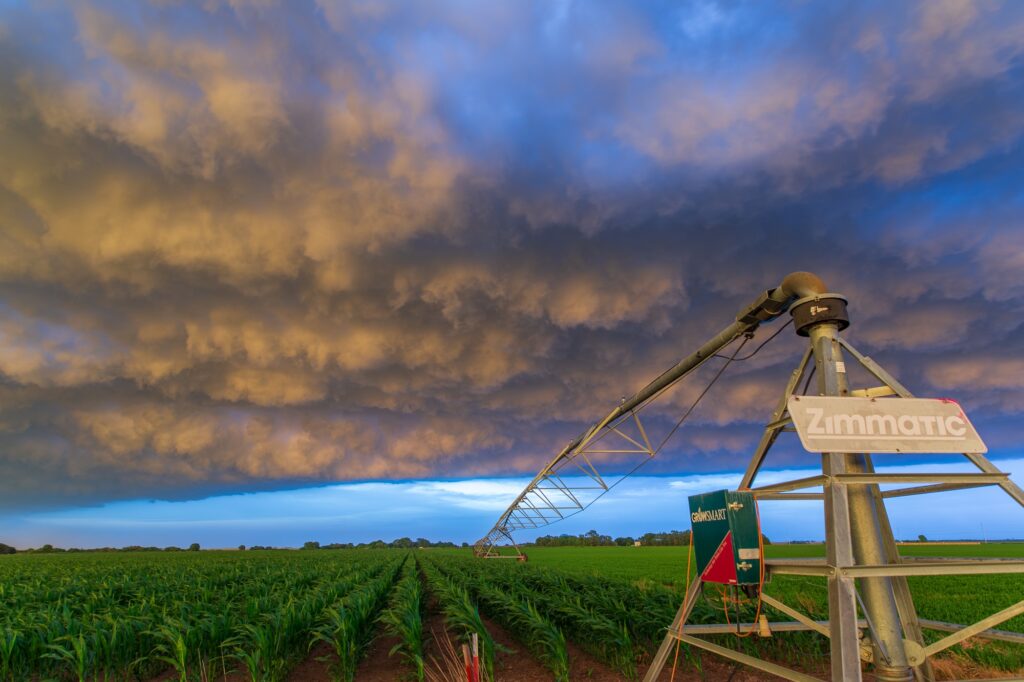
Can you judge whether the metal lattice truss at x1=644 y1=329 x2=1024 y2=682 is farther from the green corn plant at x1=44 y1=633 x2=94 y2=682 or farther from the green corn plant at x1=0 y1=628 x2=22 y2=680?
the green corn plant at x1=0 y1=628 x2=22 y2=680

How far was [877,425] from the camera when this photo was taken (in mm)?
5504

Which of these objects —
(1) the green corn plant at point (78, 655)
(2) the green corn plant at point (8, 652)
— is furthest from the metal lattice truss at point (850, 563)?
(2) the green corn plant at point (8, 652)

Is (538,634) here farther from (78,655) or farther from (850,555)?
(78,655)

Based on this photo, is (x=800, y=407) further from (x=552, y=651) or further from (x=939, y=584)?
(x=939, y=584)

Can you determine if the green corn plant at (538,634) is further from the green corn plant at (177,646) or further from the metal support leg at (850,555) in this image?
the green corn plant at (177,646)

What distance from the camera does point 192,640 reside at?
9.45 meters

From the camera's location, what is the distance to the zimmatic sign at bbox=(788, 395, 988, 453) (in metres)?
5.41

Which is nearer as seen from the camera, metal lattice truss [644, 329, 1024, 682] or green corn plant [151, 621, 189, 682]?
metal lattice truss [644, 329, 1024, 682]

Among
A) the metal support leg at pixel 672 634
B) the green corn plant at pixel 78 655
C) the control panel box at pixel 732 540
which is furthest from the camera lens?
the green corn plant at pixel 78 655

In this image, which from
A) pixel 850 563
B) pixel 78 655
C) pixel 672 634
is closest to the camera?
pixel 850 563

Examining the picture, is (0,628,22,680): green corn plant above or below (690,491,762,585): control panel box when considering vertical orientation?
below

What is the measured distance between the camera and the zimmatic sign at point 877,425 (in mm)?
5410

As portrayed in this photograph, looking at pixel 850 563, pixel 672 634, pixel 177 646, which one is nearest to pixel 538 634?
pixel 672 634

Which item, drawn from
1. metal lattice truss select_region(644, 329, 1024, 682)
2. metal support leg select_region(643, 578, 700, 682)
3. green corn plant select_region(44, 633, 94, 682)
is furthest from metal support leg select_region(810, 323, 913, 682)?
green corn plant select_region(44, 633, 94, 682)
